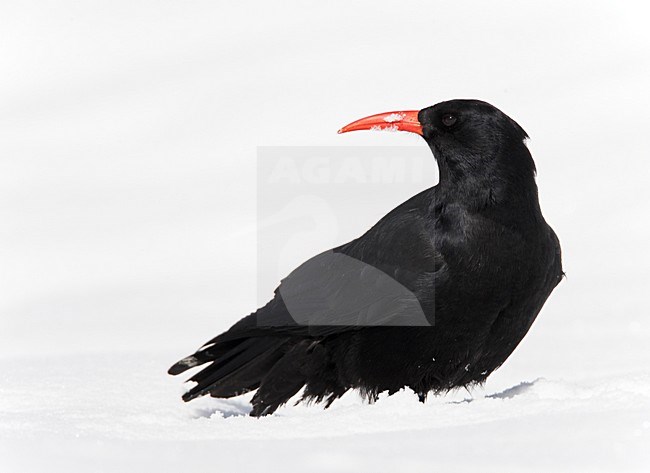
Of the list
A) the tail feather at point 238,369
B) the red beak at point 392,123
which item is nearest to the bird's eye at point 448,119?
the red beak at point 392,123

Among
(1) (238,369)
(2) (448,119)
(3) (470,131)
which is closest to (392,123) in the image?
(2) (448,119)

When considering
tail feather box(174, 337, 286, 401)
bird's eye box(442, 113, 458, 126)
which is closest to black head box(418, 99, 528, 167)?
bird's eye box(442, 113, 458, 126)

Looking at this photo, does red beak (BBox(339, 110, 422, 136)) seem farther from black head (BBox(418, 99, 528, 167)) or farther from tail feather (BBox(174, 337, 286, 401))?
tail feather (BBox(174, 337, 286, 401))

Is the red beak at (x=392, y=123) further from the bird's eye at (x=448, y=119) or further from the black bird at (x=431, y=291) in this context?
Result: the bird's eye at (x=448, y=119)

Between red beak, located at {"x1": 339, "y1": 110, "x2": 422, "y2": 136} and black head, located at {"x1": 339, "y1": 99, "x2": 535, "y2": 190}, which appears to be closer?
black head, located at {"x1": 339, "y1": 99, "x2": 535, "y2": 190}

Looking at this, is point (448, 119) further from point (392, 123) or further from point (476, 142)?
point (392, 123)

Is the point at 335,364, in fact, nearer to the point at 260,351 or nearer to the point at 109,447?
the point at 260,351
